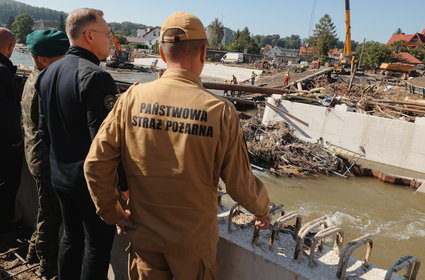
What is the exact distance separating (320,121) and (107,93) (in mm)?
16463

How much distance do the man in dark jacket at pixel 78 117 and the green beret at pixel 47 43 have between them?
18.5 inches

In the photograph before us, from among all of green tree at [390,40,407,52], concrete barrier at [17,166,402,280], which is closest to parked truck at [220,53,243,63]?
green tree at [390,40,407,52]

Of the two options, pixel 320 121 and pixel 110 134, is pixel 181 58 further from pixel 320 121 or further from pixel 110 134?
pixel 320 121

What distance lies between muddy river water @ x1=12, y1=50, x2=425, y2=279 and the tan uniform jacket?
7875 mm

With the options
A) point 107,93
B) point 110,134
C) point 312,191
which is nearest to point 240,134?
point 110,134

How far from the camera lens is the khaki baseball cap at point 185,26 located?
59.0 inches

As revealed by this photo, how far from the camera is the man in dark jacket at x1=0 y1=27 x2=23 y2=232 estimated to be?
3032 mm

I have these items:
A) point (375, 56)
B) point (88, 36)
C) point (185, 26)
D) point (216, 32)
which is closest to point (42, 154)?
point (88, 36)

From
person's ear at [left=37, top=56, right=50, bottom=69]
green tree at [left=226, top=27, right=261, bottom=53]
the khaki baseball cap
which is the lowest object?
person's ear at [left=37, top=56, right=50, bottom=69]

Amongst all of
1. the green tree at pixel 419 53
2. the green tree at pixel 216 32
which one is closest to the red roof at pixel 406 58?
the green tree at pixel 419 53

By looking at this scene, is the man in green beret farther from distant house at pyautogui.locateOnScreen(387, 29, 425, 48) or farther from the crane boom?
distant house at pyautogui.locateOnScreen(387, 29, 425, 48)

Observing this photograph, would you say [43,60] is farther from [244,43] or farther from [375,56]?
[244,43]

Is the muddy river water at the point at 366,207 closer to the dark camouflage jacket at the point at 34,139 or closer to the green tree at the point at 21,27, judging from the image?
the dark camouflage jacket at the point at 34,139

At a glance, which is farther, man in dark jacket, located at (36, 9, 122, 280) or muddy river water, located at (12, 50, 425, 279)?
muddy river water, located at (12, 50, 425, 279)
